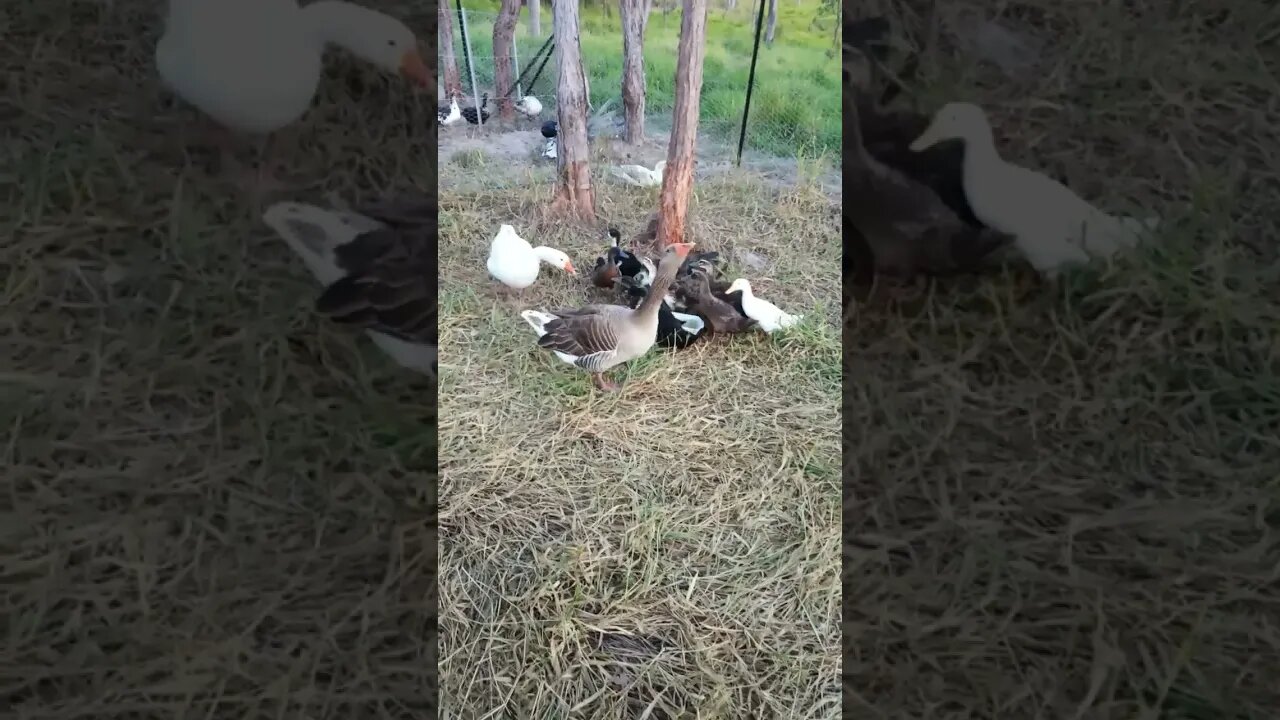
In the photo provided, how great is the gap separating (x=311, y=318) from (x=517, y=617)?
0.35 metres

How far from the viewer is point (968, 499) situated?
68cm

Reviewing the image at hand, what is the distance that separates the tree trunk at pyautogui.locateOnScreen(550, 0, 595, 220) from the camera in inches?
29.1

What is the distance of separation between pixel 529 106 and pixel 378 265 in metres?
0.23

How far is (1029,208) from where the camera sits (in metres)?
0.71

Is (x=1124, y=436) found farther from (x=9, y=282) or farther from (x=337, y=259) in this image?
(x=9, y=282)

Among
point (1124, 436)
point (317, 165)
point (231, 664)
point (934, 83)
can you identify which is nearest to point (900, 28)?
point (934, 83)

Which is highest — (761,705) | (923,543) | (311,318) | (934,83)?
(934,83)

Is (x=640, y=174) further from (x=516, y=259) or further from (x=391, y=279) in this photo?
(x=391, y=279)

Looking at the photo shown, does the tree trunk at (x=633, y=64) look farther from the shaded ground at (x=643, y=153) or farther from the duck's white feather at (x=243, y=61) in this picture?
the duck's white feather at (x=243, y=61)

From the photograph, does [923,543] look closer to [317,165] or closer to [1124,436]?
[1124,436]

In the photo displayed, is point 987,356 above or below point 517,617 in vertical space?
above

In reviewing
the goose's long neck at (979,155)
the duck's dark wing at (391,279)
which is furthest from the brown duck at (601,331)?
the goose's long neck at (979,155)

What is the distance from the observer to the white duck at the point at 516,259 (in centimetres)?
74

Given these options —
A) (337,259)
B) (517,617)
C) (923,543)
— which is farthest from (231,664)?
(923,543)
